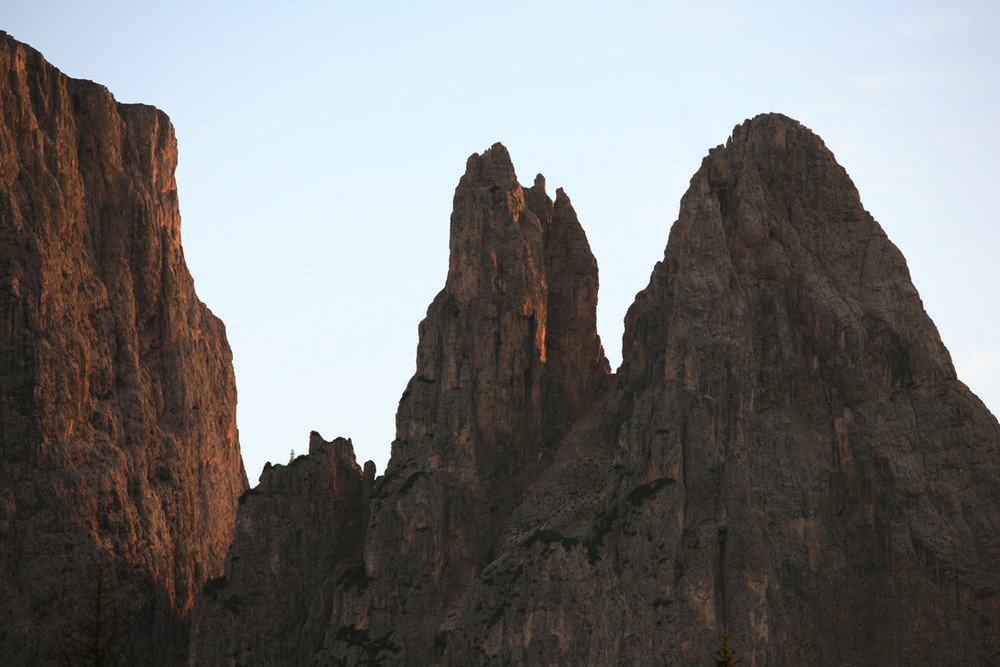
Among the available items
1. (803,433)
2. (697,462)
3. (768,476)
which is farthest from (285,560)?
(803,433)

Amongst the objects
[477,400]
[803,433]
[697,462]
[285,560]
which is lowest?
[285,560]

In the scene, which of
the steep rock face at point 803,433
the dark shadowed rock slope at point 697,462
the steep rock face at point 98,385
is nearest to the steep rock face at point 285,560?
the dark shadowed rock slope at point 697,462

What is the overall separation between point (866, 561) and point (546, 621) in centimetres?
2586

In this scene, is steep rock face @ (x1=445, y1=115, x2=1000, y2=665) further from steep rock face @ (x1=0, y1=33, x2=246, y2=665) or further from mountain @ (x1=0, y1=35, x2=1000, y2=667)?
steep rock face @ (x1=0, y1=33, x2=246, y2=665)

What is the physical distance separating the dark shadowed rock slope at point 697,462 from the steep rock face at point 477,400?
0.70 feet

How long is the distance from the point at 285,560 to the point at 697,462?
1416 inches

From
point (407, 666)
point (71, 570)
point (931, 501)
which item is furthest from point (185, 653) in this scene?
point (931, 501)

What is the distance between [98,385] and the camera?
522 feet

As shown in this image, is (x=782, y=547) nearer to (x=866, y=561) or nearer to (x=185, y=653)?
(x=866, y=561)

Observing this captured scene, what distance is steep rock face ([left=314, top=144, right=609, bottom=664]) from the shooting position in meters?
148

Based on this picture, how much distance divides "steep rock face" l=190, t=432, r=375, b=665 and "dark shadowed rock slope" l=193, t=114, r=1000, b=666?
1052 millimetres

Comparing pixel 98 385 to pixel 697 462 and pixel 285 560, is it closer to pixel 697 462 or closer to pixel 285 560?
pixel 285 560

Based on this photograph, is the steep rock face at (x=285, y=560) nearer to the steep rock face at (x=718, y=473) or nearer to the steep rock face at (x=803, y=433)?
the steep rock face at (x=718, y=473)

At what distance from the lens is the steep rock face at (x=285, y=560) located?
14975cm
